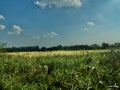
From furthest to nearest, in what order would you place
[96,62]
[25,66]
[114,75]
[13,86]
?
[25,66] → [96,62] → [114,75] → [13,86]

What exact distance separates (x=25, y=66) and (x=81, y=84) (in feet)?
14.1

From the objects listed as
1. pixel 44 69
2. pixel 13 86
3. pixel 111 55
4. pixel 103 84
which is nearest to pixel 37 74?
pixel 44 69

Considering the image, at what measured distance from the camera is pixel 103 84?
960 centimetres

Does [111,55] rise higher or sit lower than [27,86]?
higher

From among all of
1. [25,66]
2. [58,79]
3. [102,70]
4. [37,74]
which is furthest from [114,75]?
[25,66]

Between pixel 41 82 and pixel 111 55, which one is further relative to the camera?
pixel 111 55

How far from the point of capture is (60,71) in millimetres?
11539

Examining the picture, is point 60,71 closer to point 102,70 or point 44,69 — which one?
point 44,69

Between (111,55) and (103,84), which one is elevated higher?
(111,55)

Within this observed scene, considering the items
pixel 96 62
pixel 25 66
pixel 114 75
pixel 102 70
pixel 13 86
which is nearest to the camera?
pixel 13 86

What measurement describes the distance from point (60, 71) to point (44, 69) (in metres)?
0.57

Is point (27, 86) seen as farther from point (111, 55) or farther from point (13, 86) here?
point (111, 55)

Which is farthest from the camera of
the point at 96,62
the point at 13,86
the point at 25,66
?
the point at 25,66

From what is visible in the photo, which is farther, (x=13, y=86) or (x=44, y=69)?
(x=44, y=69)
